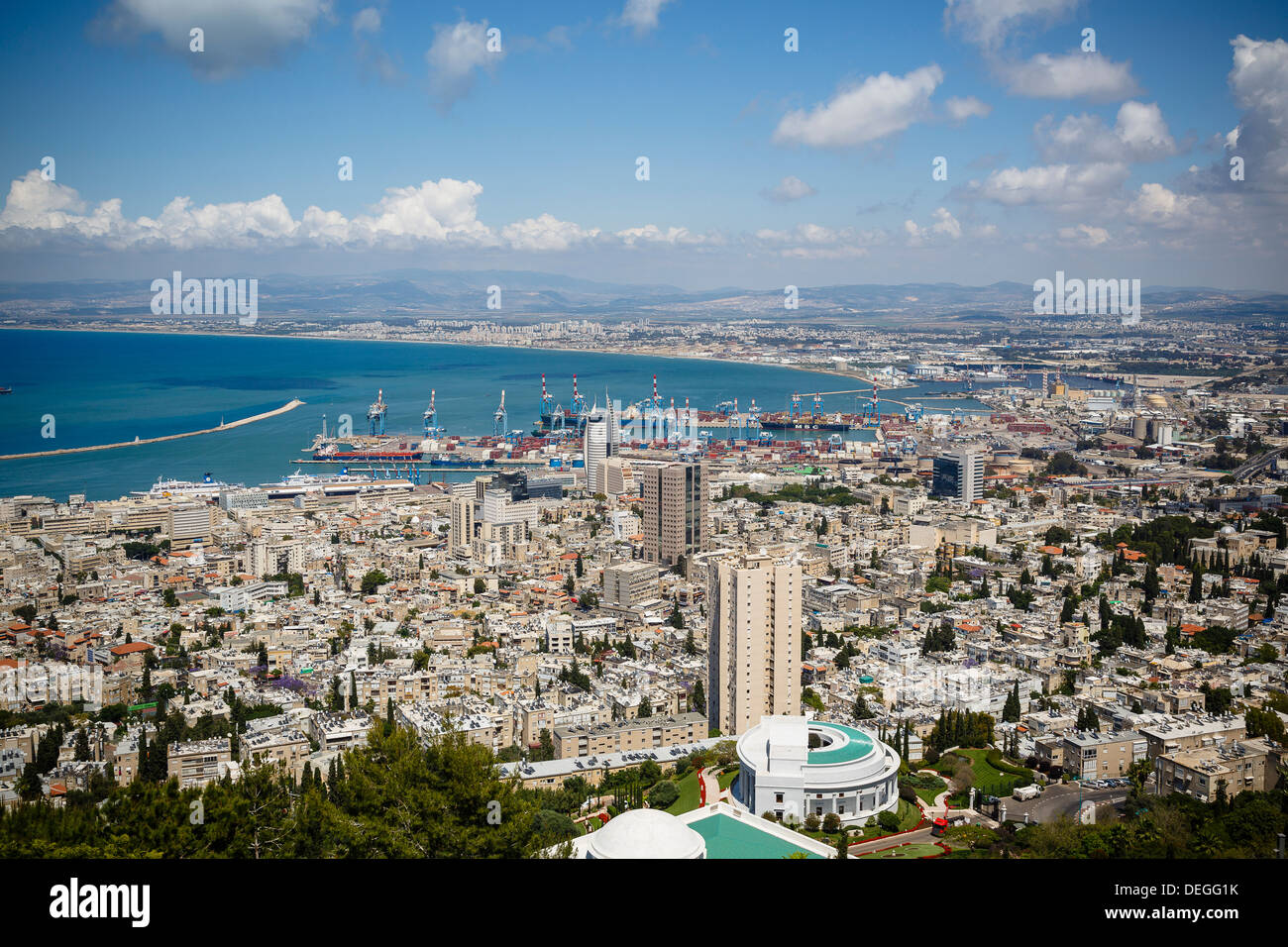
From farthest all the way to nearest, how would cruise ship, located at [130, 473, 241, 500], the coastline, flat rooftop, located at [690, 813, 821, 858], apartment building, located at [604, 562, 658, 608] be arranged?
the coastline
cruise ship, located at [130, 473, 241, 500]
apartment building, located at [604, 562, 658, 608]
flat rooftop, located at [690, 813, 821, 858]

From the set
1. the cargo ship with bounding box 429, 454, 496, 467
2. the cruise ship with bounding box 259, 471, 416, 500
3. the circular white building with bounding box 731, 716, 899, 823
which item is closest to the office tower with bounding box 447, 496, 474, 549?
the cruise ship with bounding box 259, 471, 416, 500

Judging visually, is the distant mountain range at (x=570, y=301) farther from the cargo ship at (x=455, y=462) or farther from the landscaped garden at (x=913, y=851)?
the landscaped garden at (x=913, y=851)

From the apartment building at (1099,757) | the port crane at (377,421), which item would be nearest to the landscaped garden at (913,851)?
the apartment building at (1099,757)

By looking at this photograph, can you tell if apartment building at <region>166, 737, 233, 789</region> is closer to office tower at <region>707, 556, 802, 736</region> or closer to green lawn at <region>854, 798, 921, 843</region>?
office tower at <region>707, 556, 802, 736</region>

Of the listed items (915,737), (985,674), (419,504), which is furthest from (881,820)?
(419,504)

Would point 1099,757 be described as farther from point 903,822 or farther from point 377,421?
point 377,421

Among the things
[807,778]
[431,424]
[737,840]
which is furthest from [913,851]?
[431,424]
